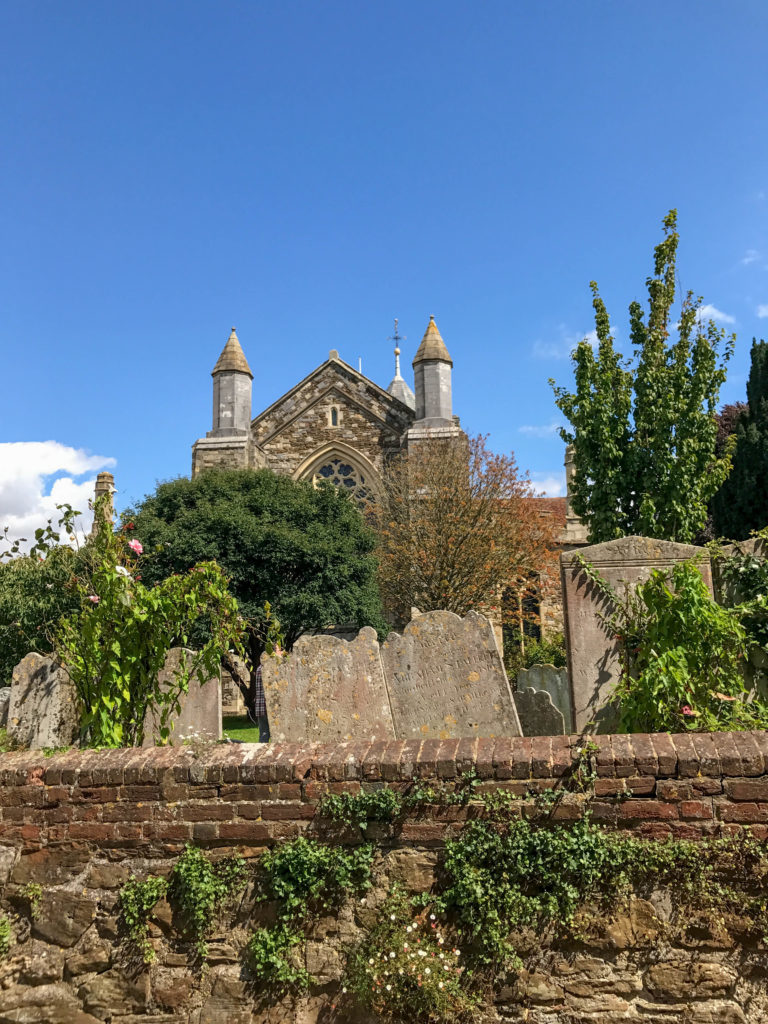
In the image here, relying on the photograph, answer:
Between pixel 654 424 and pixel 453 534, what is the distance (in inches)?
345

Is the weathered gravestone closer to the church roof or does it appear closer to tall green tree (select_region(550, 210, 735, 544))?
tall green tree (select_region(550, 210, 735, 544))

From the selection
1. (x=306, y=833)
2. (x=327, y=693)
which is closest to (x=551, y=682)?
(x=327, y=693)

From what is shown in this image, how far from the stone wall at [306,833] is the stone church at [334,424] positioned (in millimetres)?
21117

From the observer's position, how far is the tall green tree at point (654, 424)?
1402 centimetres

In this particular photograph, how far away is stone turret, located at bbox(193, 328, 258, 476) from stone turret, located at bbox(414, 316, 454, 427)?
5.85 metres

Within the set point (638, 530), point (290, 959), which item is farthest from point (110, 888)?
point (638, 530)

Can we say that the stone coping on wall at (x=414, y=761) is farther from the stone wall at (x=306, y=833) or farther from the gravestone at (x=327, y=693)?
the gravestone at (x=327, y=693)

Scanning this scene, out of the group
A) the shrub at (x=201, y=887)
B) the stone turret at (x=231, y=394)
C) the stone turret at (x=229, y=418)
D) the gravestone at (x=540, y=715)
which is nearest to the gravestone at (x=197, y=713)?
the shrub at (x=201, y=887)

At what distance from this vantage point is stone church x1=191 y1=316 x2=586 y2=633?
2511 cm

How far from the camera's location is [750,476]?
72.1ft

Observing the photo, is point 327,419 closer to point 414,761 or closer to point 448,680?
point 448,680

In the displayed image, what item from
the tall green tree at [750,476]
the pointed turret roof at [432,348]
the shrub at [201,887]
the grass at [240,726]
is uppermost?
the pointed turret roof at [432,348]

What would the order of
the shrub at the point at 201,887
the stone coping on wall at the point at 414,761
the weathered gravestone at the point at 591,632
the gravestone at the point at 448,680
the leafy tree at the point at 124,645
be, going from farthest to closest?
the weathered gravestone at the point at 591,632 → the gravestone at the point at 448,680 → the leafy tree at the point at 124,645 → the shrub at the point at 201,887 → the stone coping on wall at the point at 414,761

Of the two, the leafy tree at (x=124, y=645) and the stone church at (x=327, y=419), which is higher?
the stone church at (x=327, y=419)
